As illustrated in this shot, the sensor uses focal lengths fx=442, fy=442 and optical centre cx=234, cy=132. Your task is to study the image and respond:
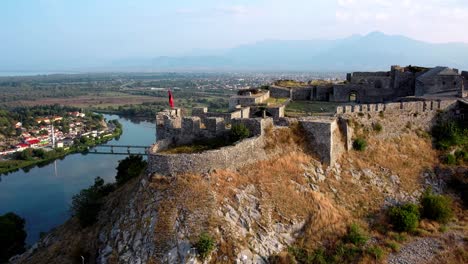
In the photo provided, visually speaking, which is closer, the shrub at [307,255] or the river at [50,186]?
the shrub at [307,255]

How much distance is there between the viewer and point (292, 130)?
60.1ft

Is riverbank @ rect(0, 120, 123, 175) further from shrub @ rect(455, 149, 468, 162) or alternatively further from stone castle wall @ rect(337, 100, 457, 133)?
shrub @ rect(455, 149, 468, 162)

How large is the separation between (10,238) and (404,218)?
2225 centimetres

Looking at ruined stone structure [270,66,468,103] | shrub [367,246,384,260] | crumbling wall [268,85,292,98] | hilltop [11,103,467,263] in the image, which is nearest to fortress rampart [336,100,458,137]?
hilltop [11,103,467,263]

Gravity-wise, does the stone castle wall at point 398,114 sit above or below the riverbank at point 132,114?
above

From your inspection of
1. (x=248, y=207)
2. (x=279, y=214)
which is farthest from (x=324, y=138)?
(x=248, y=207)

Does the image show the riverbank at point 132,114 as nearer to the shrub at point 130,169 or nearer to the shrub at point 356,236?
the shrub at point 130,169

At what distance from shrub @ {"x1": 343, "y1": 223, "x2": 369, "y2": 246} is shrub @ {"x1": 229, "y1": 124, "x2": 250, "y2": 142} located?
17.5 feet

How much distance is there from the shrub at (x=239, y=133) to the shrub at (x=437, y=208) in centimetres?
731

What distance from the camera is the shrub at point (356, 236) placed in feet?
49.4

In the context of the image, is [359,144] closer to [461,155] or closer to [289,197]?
[461,155]

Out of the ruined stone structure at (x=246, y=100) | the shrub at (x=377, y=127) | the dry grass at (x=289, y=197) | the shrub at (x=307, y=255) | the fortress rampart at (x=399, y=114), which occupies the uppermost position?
the ruined stone structure at (x=246, y=100)

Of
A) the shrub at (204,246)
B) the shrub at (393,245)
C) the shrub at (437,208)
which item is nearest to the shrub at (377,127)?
the shrub at (437,208)

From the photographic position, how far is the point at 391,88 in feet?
84.8
